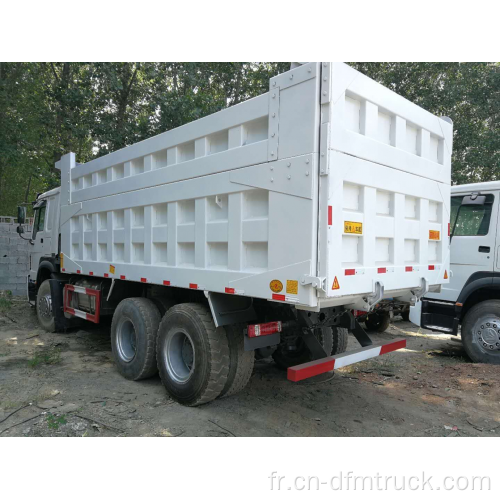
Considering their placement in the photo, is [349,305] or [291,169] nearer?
[291,169]

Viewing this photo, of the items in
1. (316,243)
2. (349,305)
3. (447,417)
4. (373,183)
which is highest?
(373,183)

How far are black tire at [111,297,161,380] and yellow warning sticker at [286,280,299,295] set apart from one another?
2292 millimetres

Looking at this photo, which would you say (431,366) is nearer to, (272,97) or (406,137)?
(406,137)

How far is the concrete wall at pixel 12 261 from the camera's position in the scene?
11.4 meters

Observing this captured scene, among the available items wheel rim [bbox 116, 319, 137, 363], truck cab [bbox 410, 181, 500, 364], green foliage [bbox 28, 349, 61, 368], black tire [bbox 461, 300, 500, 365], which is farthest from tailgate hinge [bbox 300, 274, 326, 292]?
A: green foliage [bbox 28, 349, 61, 368]

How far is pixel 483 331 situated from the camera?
559 cm

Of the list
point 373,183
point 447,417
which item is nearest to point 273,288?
point 373,183

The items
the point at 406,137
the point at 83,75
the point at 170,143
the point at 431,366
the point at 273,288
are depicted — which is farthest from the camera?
the point at 83,75

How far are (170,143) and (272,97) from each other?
160 centimetres

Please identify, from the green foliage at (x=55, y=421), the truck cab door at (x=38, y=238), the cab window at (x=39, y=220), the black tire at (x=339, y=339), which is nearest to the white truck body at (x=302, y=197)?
the black tire at (x=339, y=339)

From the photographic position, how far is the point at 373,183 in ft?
11.1

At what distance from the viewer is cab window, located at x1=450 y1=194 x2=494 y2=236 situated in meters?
5.75

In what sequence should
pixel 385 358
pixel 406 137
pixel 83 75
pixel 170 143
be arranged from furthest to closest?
pixel 83 75 → pixel 385 358 → pixel 170 143 → pixel 406 137

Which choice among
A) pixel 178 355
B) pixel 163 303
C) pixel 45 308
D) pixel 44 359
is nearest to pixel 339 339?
pixel 178 355
